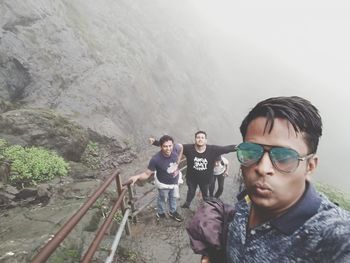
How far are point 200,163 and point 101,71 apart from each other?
1051 cm

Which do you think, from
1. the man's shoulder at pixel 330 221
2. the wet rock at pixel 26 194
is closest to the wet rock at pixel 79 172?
the wet rock at pixel 26 194

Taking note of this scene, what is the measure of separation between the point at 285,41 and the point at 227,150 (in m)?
60.6

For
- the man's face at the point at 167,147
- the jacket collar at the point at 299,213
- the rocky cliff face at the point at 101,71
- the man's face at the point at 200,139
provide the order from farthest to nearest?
the rocky cliff face at the point at 101,71 → the man's face at the point at 200,139 → the man's face at the point at 167,147 → the jacket collar at the point at 299,213

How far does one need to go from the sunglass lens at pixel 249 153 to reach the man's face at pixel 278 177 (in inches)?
0.9

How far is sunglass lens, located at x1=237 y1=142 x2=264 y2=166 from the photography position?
1.46 m

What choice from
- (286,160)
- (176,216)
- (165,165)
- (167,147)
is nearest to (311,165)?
(286,160)

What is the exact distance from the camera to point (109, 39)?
18047mm

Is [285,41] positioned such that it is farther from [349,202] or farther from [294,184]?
[294,184]

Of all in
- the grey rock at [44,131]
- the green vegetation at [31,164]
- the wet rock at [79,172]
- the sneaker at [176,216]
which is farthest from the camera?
the grey rock at [44,131]

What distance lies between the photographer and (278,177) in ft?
4.57

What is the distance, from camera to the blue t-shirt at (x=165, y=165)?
5969 millimetres

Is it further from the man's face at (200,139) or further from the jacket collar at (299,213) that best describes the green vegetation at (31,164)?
the jacket collar at (299,213)

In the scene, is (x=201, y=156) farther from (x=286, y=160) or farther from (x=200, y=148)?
(x=286, y=160)

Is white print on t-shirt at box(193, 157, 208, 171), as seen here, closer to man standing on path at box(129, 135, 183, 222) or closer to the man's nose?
man standing on path at box(129, 135, 183, 222)
